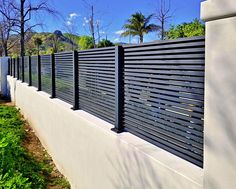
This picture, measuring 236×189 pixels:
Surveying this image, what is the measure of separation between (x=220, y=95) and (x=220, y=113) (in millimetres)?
107

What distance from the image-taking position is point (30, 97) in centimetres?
1014

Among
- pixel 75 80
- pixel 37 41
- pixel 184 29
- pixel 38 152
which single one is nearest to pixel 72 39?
pixel 37 41

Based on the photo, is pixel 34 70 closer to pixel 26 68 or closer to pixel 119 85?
pixel 26 68


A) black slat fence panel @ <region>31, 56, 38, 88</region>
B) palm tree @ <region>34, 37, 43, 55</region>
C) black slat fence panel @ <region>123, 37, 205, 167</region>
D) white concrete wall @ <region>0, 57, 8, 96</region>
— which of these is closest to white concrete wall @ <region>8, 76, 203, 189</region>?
black slat fence panel @ <region>123, 37, 205, 167</region>

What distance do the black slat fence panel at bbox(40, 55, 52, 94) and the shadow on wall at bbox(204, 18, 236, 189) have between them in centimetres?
632

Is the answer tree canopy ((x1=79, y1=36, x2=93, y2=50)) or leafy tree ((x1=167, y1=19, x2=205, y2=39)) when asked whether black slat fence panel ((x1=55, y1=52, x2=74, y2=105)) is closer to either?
leafy tree ((x1=167, y1=19, x2=205, y2=39))

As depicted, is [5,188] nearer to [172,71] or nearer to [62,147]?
[172,71]

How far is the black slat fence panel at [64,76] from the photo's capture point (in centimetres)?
619

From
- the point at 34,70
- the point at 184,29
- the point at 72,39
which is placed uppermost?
the point at 72,39

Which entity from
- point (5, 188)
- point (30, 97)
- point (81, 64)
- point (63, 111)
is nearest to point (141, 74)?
point (5, 188)

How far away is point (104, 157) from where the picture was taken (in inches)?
155

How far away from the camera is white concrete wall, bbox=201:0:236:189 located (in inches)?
71.3

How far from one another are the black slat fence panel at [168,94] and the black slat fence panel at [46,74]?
470cm

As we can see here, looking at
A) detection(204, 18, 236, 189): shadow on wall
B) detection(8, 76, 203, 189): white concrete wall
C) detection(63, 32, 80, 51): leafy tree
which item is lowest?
detection(8, 76, 203, 189): white concrete wall
